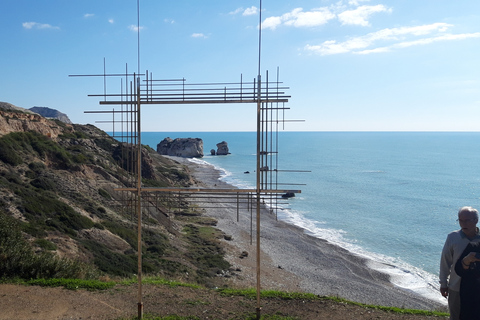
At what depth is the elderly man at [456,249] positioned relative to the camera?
475 centimetres

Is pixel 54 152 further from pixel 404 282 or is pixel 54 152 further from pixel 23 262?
pixel 404 282

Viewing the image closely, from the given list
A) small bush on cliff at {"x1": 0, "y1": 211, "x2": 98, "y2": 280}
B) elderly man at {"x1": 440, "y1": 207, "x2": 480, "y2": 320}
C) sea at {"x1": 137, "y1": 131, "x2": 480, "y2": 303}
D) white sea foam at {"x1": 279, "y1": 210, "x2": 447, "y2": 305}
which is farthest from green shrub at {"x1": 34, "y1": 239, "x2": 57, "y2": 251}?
white sea foam at {"x1": 279, "y1": 210, "x2": 447, "y2": 305}

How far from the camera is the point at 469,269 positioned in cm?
473

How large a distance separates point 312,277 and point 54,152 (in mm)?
20253

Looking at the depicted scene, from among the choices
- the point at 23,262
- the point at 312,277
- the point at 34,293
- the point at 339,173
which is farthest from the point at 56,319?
the point at 339,173

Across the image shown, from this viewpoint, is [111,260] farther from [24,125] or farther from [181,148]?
[181,148]

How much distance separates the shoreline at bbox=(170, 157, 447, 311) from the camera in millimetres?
19250

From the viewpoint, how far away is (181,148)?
109312 mm

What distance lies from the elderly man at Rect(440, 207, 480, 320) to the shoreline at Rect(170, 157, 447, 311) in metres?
10.5

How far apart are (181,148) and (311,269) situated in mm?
89134

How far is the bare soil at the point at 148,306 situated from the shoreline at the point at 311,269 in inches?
265

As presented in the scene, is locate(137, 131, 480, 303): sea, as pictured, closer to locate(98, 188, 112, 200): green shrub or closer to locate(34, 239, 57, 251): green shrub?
locate(34, 239, 57, 251): green shrub

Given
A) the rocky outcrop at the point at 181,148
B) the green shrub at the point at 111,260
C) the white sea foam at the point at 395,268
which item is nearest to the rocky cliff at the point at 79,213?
the green shrub at the point at 111,260

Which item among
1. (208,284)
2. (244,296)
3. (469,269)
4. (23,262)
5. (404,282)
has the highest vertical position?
(469,269)
